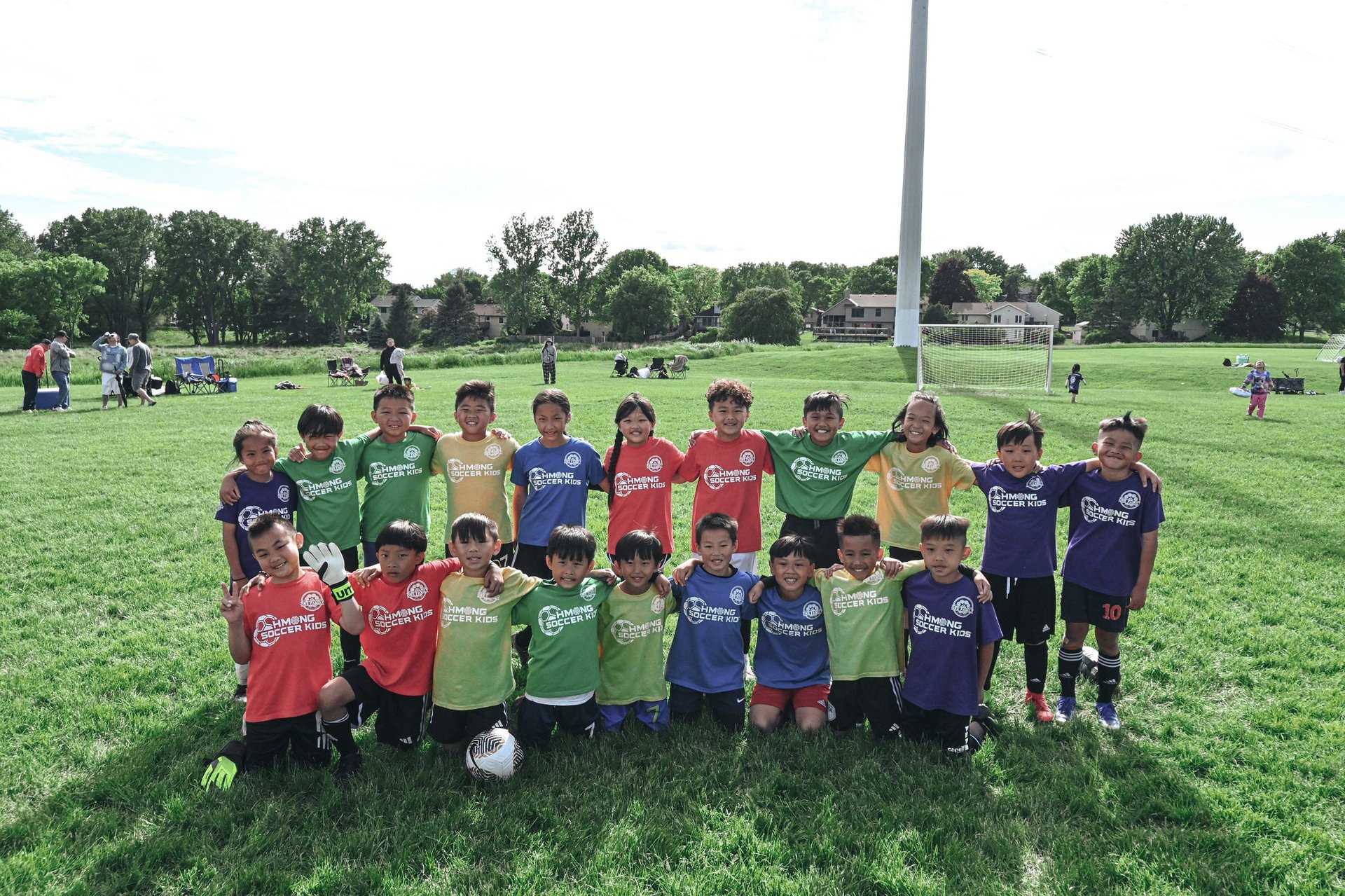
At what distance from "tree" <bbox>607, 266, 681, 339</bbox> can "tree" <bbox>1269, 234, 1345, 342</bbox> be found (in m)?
63.0

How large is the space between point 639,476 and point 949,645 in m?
2.34

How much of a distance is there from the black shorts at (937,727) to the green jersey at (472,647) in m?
2.32

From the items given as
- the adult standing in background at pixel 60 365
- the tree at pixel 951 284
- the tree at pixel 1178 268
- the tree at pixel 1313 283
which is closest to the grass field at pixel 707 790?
the adult standing in background at pixel 60 365

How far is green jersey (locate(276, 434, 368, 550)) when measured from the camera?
499 centimetres

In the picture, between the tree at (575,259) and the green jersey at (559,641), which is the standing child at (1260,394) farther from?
the tree at (575,259)

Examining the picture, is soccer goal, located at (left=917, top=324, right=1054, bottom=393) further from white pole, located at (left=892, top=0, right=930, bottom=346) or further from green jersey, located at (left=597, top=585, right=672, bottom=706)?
green jersey, located at (left=597, top=585, right=672, bottom=706)

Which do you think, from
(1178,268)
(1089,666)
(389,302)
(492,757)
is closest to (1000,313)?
(1178,268)

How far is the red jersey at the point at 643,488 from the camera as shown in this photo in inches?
211

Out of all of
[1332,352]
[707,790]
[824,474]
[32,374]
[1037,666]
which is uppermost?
[1332,352]

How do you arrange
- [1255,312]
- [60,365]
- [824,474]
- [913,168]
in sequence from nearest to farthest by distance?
[824,474], [60,365], [913,168], [1255,312]

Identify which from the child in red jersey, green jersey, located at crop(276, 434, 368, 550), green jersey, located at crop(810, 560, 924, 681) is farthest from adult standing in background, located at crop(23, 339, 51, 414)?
green jersey, located at crop(810, 560, 924, 681)

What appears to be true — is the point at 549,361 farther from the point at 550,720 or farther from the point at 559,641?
the point at 550,720

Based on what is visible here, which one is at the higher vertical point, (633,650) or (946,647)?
(946,647)

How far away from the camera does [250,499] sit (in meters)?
4.75
